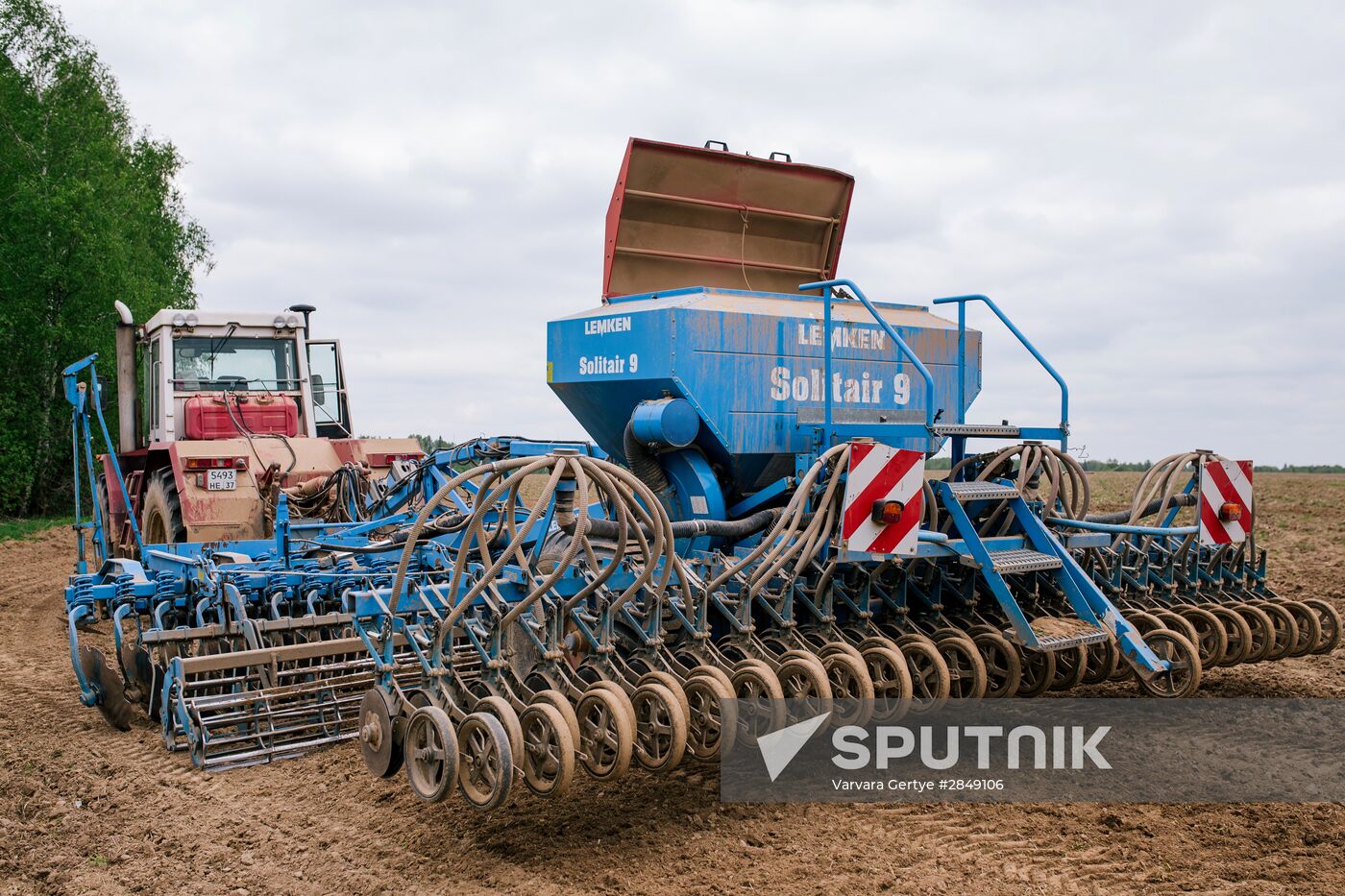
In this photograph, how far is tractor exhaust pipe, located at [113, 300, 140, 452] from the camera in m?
9.92

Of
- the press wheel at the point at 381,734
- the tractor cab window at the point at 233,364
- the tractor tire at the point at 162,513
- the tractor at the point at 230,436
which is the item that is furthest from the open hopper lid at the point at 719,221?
the tractor cab window at the point at 233,364

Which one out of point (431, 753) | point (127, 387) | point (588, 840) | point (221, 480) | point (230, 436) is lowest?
point (588, 840)

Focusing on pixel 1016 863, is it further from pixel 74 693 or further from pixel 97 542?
pixel 97 542

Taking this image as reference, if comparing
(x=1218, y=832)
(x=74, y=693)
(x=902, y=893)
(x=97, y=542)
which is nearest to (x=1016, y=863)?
(x=902, y=893)

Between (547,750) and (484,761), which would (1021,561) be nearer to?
(547,750)

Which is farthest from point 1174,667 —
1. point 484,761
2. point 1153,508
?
point 484,761

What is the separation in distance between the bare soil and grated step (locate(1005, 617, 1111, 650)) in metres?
0.84

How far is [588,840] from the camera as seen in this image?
441 cm

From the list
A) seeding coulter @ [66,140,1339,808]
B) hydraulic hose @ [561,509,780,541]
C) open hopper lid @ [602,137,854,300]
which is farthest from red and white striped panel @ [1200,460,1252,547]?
open hopper lid @ [602,137,854,300]

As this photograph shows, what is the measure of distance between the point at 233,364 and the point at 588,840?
24.7 feet

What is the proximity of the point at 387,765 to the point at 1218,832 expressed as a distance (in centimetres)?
333

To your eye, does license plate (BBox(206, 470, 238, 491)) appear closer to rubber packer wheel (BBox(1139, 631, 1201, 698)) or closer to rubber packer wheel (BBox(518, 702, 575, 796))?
rubber packer wheel (BBox(518, 702, 575, 796))

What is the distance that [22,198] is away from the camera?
19781 millimetres

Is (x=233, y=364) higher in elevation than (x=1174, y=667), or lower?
higher
